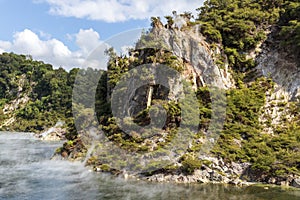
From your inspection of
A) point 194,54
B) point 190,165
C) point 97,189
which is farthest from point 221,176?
point 194,54

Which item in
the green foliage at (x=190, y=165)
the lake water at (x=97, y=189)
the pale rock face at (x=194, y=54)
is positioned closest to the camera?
the lake water at (x=97, y=189)

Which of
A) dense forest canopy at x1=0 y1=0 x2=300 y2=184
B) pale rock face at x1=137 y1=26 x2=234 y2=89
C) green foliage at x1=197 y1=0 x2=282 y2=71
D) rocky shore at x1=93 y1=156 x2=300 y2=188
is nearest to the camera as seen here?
rocky shore at x1=93 y1=156 x2=300 y2=188

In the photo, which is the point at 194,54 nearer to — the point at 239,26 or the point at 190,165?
the point at 239,26

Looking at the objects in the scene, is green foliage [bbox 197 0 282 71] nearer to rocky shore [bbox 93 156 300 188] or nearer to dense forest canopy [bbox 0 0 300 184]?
dense forest canopy [bbox 0 0 300 184]

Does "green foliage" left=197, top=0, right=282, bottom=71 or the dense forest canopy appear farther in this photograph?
"green foliage" left=197, top=0, right=282, bottom=71

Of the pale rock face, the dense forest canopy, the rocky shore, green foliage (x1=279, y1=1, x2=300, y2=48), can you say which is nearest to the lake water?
the rocky shore

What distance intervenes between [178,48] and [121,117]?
6393mm

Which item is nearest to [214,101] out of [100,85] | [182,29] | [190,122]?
[190,122]

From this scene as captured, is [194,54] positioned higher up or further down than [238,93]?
higher up

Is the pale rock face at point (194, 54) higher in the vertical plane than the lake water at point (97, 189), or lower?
higher

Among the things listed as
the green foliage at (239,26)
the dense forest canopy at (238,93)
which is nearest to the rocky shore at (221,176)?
the dense forest canopy at (238,93)

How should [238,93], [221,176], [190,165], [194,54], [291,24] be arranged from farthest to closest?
[291,24] < [194,54] < [238,93] < [190,165] < [221,176]

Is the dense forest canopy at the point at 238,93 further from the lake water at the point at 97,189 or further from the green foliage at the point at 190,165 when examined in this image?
the lake water at the point at 97,189

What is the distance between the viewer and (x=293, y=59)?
79.5ft
